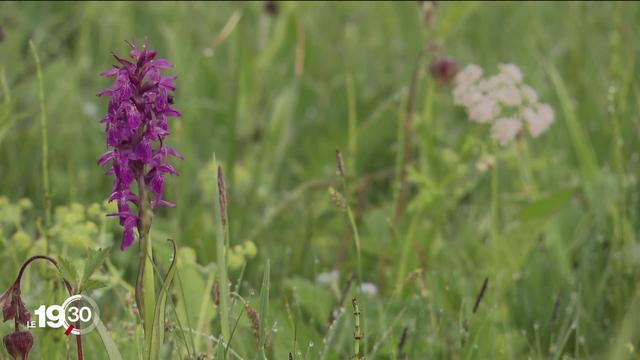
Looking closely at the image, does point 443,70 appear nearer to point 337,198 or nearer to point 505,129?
point 505,129

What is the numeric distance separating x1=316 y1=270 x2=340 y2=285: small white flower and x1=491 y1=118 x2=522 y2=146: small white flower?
580mm

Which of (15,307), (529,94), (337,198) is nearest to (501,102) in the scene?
(529,94)

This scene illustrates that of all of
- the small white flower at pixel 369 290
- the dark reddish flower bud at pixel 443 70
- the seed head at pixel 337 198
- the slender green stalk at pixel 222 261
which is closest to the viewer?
the slender green stalk at pixel 222 261

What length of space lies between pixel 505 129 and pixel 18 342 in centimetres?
144

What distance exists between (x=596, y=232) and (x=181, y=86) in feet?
5.76

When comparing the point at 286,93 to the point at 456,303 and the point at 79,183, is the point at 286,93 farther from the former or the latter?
the point at 456,303

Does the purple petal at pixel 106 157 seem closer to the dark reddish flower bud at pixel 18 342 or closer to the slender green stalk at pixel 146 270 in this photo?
the slender green stalk at pixel 146 270

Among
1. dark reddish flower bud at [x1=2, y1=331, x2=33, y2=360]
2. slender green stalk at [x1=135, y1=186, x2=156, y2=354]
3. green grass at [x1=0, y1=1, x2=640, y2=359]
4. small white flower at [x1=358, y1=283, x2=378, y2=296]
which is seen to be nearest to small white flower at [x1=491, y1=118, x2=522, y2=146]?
green grass at [x1=0, y1=1, x2=640, y2=359]

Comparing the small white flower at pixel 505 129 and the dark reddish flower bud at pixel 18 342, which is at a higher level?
the small white flower at pixel 505 129

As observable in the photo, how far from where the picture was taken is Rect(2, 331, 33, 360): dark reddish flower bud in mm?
1554

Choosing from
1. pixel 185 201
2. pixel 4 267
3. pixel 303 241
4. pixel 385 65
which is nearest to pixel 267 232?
pixel 303 241

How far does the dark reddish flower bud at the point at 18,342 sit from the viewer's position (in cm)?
155

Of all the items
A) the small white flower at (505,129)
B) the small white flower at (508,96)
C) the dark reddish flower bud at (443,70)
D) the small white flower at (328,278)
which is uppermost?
the dark reddish flower bud at (443,70)

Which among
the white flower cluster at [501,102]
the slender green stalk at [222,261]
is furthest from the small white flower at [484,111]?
the slender green stalk at [222,261]
